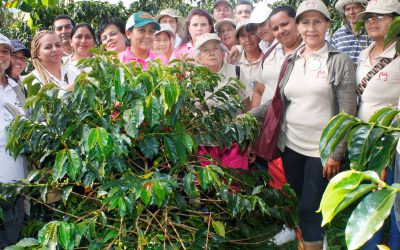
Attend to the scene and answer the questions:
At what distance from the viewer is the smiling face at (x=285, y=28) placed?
3598mm

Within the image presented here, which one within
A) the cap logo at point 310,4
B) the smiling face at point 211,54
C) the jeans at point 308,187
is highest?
the cap logo at point 310,4

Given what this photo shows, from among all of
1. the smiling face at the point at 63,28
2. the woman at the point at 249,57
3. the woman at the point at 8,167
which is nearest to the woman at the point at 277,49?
the woman at the point at 249,57

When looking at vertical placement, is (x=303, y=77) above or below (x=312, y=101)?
above

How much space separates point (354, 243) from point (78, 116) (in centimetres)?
206

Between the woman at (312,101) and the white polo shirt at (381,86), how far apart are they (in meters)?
0.09

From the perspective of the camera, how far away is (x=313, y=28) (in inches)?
124

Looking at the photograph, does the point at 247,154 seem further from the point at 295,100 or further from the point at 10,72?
the point at 10,72

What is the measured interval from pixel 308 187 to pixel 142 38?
1765mm

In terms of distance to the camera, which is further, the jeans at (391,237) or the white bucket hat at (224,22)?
the white bucket hat at (224,22)

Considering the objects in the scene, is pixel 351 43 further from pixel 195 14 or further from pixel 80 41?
pixel 80 41

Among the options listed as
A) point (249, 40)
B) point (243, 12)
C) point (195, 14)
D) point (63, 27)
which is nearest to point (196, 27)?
point (195, 14)

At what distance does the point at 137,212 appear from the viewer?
9.02 feet

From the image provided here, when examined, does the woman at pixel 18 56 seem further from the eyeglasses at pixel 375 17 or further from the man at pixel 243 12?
the eyeglasses at pixel 375 17

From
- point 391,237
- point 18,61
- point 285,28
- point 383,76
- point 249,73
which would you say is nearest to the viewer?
point 383,76
